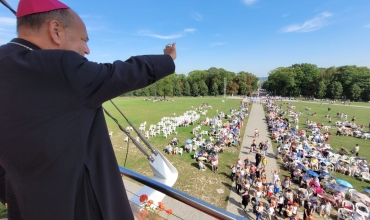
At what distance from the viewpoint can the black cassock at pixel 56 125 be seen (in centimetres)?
85

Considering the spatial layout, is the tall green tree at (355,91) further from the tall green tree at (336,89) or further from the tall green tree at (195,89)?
the tall green tree at (195,89)

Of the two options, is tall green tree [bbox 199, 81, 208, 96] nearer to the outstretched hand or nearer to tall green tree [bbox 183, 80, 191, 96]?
tall green tree [bbox 183, 80, 191, 96]

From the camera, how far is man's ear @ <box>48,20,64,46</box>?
1.00 m

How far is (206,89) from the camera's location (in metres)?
79.2

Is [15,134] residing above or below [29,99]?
below

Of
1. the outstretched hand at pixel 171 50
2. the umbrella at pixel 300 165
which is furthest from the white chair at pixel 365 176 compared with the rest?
the outstretched hand at pixel 171 50

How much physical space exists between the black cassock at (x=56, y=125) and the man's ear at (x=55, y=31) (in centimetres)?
10

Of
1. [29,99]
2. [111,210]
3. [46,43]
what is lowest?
[111,210]

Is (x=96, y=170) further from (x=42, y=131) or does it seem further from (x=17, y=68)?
(x=17, y=68)

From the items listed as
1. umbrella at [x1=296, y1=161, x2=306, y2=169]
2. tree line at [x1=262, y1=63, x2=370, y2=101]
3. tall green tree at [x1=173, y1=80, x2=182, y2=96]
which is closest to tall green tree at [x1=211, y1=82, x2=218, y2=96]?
tall green tree at [x1=173, y1=80, x2=182, y2=96]

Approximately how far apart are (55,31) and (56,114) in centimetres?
45

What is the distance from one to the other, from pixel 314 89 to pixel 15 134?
277 ft

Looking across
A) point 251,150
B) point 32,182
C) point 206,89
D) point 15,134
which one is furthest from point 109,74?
point 206,89

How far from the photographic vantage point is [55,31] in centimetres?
101
